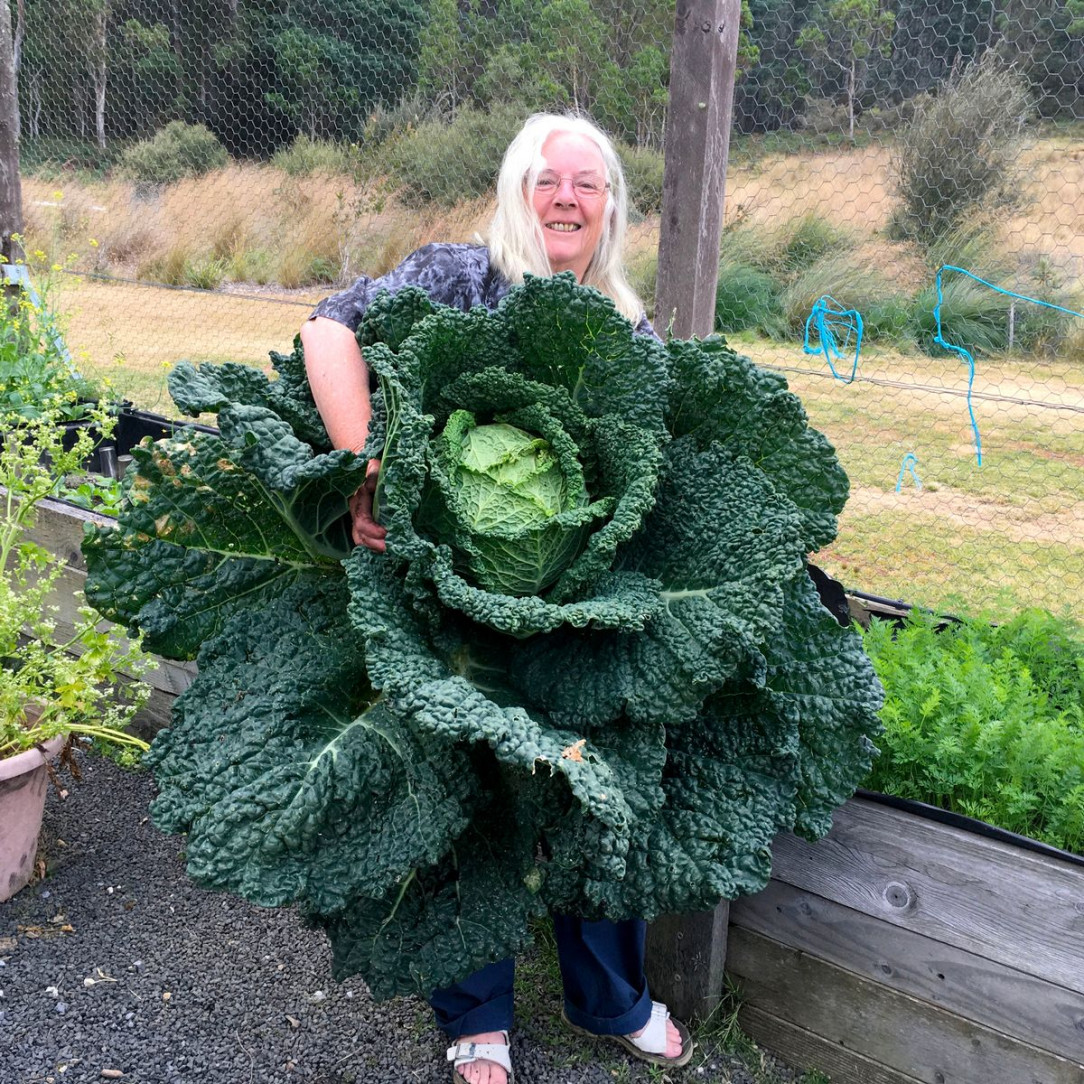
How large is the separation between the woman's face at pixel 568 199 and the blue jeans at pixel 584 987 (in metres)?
1.29

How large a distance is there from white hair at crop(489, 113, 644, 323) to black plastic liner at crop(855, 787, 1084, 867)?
38.4 inches

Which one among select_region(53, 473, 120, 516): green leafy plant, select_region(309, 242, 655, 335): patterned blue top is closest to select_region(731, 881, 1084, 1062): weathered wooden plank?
select_region(309, 242, 655, 335): patterned blue top

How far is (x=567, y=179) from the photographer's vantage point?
6.21 ft

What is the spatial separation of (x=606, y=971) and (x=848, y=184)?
2.43 meters

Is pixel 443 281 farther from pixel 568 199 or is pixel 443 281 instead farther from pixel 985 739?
pixel 985 739

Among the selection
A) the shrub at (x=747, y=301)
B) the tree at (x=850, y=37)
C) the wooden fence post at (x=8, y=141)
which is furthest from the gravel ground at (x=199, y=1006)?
the wooden fence post at (x=8, y=141)

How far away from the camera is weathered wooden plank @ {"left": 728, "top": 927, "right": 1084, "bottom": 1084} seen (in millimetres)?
1521

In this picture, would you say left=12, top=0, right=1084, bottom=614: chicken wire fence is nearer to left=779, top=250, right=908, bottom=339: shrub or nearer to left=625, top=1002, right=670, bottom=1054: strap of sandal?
left=779, top=250, right=908, bottom=339: shrub

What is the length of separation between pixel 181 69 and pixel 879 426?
184 inches

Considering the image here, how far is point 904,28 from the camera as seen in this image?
2.82 metres

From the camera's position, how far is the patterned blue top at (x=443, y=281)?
172 cm

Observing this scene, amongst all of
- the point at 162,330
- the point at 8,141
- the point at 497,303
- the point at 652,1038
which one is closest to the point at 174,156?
the point at 162,330

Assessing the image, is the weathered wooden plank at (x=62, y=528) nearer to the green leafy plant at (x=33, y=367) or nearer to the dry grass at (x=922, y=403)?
the green leafy plant at (x=33, y=367)

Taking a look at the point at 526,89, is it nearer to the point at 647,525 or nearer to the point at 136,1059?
the point at 647,525
